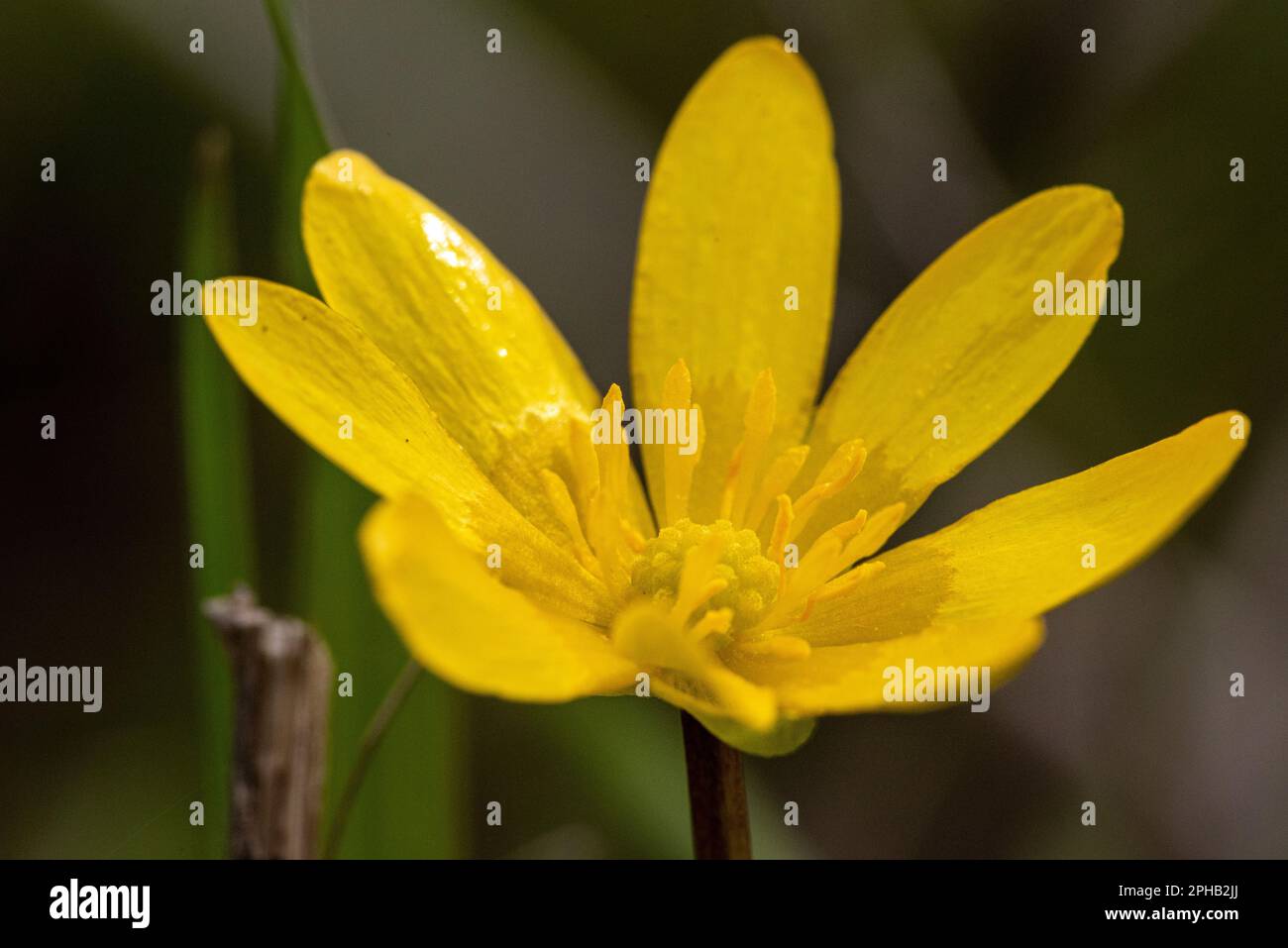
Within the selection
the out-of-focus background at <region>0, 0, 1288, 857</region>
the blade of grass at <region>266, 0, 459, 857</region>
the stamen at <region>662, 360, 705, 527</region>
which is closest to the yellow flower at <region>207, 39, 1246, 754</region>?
the stamen at <region>662, 360, 705, 527</region>

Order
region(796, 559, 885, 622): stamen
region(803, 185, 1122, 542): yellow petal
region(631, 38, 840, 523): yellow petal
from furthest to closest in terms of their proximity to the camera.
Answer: region(631, 38, 840, 523): yellow petal, region(803, 185, 1122, 542): yellow petal, region(796, 559, 885, 622): stamen

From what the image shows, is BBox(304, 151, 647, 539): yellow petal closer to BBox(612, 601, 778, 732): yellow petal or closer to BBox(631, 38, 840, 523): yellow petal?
BBox(631, 38, 840, 523): yellow petal

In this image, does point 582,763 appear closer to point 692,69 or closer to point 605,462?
point 605,462

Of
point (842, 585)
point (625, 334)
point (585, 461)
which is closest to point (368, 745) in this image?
point (585, 461)

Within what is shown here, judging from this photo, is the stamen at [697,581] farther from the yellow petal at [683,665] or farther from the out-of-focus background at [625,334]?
the out-of-focus background at [625,334]

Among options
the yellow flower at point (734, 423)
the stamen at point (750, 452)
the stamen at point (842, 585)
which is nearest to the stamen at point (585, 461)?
the yellow flower at point (734, 423)

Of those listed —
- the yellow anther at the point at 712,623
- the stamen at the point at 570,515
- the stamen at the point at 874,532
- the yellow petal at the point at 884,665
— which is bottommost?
the yellow petal at the point at 884,665
